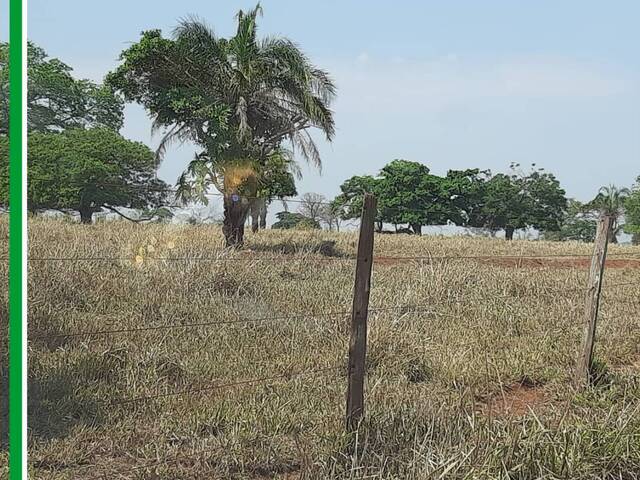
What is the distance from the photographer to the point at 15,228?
1.59m

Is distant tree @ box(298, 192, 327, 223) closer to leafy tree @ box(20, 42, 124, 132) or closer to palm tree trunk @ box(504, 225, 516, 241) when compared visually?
leafy tree @ box(20, 42, 124, 132)

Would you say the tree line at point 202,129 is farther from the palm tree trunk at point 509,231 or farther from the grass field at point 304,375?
the palm tree trunk at point 509,231

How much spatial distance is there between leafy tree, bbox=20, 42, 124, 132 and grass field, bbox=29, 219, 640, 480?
15040 millimetres

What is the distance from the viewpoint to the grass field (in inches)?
129

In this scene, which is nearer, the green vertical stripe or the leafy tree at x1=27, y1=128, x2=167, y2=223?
the green vertical stripe

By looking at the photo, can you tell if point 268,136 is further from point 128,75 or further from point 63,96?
point 63,96

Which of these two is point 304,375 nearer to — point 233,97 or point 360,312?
point 360,312

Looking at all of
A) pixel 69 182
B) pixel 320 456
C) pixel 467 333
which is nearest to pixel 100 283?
pixel 467 333

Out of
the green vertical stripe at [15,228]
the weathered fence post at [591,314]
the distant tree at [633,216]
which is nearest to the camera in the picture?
the green vertical stripe at [15,228]

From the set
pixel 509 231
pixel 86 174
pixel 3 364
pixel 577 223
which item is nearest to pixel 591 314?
pixel 3 364

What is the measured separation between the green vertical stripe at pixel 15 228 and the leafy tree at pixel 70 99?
20372 millimetres

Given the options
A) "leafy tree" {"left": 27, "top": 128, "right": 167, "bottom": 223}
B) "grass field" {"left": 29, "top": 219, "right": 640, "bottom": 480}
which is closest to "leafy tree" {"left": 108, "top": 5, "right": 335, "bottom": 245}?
"leafy tree" {"left": 27, "top": 128, "right": 167, "bottom": 223}

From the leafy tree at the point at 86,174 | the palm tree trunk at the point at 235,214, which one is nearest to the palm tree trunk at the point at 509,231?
the leafy tree at the point at 86,174

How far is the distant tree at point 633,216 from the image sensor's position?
149ft
